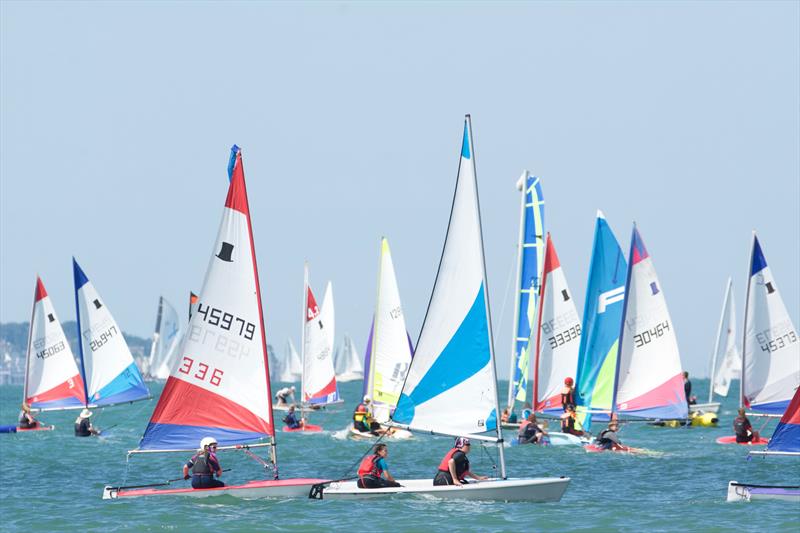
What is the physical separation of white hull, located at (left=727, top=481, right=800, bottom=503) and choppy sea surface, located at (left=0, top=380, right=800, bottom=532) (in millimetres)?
204

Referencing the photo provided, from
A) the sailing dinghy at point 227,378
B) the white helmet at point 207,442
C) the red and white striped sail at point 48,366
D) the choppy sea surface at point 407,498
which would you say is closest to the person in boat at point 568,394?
the choppy sea surface at point 407,498

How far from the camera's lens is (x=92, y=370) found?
164 feet

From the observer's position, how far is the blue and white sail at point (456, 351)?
79.2ft

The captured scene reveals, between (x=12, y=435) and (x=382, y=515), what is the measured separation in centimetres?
3049

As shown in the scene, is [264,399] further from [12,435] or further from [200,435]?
[12,435]

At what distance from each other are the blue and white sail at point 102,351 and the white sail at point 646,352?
19407mm

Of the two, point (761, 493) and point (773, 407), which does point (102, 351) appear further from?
point (761, 493)

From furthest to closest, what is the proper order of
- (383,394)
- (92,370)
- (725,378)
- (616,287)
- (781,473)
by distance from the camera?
(725,378) → (92,370) → (383,394) → (616,287) → (781,473)

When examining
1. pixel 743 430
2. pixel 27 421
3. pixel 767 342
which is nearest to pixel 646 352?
pixel 743 430

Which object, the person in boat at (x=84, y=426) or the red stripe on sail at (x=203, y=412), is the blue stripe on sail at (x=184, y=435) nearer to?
the red stripe on sail at (x=203, y=412)

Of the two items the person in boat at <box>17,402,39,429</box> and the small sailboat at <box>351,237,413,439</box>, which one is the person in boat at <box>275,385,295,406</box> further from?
the small sailboat at <box>351,237,413,439</box>

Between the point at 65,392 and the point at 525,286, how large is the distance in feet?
57.7

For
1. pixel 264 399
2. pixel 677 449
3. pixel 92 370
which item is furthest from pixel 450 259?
pixel 92 370

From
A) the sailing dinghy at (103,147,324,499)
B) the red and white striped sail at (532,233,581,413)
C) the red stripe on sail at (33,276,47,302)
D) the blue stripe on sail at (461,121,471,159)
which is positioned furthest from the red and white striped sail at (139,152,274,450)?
the red stripe on sail at (33,276,47,302)
